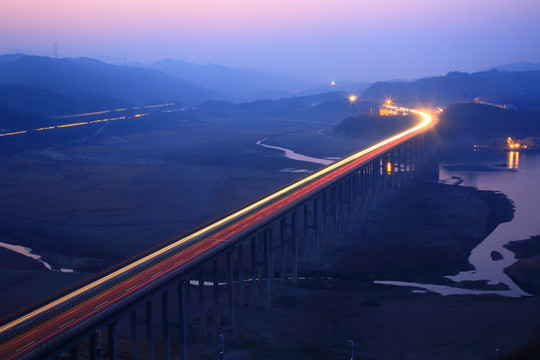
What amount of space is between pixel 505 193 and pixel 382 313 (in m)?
44.9

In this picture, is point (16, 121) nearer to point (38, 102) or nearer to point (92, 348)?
point (38, 102)

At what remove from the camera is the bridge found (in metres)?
21.3

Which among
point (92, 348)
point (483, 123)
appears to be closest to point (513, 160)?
point (483, 123)

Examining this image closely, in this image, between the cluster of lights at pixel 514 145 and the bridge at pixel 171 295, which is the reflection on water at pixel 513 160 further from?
the bridge at pixel 171 295

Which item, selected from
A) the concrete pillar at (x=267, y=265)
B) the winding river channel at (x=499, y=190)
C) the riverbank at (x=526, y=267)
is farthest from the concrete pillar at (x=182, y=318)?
the riverbank at (x=526, y=267)

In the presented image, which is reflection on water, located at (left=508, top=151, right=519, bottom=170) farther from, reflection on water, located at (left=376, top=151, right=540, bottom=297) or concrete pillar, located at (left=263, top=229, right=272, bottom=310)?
concrete pillar, located at (left=263, top=229, right=272, bottom=310)

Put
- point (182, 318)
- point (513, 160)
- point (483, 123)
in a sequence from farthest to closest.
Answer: point (483, 123) → point (513, 160) → point (182, 318)

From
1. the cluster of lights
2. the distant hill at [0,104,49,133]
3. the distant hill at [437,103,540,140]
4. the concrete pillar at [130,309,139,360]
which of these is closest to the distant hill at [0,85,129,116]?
the distant hill at [0,104,49,133]

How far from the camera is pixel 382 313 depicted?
33.7 metres

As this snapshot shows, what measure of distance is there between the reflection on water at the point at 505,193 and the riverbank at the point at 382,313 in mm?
1276

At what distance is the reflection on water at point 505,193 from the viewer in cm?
4053

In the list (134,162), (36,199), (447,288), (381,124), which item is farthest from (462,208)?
(381,124)

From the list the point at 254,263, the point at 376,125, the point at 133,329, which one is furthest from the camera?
the point at 376,125

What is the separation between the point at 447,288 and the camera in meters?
38.5
